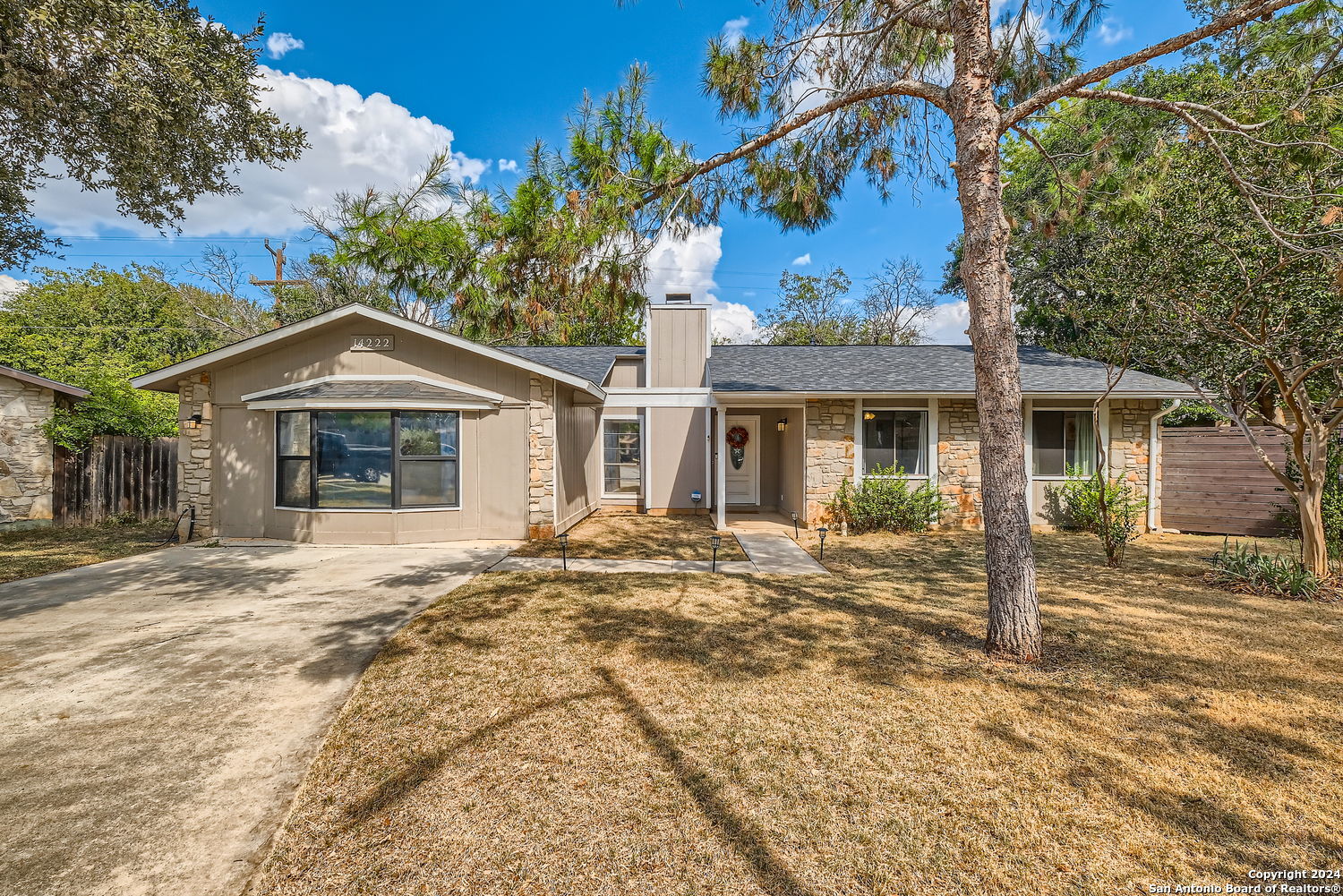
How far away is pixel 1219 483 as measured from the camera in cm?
920

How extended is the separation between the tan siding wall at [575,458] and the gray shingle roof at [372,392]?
146 cm

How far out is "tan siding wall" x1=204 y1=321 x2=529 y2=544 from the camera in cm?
818

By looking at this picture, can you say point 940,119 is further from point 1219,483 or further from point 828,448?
point 1219,483

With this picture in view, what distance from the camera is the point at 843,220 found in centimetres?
570

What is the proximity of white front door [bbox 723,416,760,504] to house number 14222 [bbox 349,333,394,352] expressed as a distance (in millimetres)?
6900

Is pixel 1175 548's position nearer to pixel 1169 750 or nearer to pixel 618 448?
pixel 1169 750

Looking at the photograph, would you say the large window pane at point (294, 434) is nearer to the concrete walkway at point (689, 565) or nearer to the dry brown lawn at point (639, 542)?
the dry brown lawn at point (639, 542)

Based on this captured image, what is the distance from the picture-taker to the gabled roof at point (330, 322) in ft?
25.4

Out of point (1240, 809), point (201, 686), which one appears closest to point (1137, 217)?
point (1240, 809)

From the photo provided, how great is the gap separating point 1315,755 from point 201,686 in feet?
20.7

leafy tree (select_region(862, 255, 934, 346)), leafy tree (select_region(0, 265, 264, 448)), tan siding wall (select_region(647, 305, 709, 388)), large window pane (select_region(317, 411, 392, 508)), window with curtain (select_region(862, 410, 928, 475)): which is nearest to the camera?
large window pane (select_region(317, 411, 392, 508))

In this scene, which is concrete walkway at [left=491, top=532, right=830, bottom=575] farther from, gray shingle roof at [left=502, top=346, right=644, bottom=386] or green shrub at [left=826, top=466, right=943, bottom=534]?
gray shingle roof at [left=502, top=346, right=644, bottom=386]

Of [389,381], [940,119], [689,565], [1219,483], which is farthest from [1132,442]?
[389,381]

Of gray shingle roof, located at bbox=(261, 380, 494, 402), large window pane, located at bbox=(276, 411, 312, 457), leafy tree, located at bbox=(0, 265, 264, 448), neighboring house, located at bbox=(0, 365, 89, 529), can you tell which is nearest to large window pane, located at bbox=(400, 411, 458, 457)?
gray shingle roof, located at bbox=(261, 380, 494, 402)
